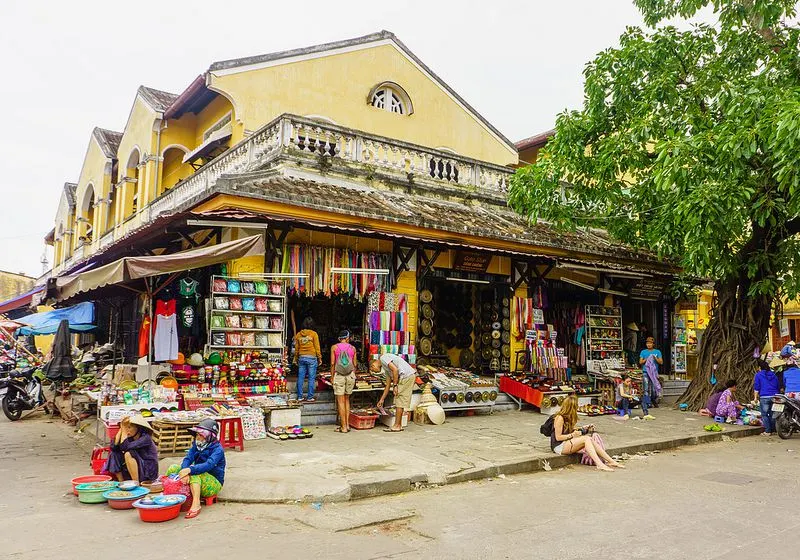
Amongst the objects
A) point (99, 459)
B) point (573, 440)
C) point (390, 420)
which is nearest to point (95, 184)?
point (390, 420)

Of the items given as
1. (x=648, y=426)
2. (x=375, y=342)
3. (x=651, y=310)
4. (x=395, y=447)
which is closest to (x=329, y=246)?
(x=375, y=342)

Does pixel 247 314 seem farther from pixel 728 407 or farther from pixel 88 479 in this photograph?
pixel 728 407

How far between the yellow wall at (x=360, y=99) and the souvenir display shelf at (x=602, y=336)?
22.5 ft

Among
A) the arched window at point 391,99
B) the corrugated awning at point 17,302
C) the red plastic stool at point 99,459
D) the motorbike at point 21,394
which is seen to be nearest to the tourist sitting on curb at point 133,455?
the red plastic stool at point 99,459

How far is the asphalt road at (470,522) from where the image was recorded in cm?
465

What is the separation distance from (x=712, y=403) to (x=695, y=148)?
18.0ft

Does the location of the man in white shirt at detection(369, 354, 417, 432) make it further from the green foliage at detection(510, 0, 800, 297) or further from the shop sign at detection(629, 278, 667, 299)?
the shop sign at detection(629, 278, 667, 299)

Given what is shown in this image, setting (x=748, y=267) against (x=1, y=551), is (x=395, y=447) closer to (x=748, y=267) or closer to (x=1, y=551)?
(x=1, y=551)

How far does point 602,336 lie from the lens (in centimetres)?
1494

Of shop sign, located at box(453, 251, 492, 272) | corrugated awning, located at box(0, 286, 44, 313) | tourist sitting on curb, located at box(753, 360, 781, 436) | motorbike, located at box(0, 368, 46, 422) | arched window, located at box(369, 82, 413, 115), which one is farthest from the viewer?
arched window, located at box(369, 82, 413, 115)

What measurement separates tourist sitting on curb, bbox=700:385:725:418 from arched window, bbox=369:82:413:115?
10841mm

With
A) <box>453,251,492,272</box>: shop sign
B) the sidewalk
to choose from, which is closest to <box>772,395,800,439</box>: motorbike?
the sidewalk

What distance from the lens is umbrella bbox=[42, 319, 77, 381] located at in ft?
38.4

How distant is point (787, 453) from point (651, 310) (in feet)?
26.4
